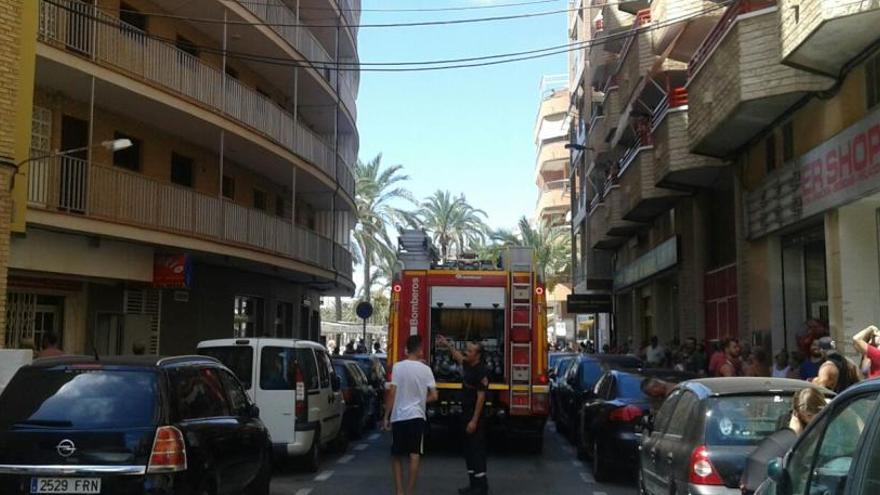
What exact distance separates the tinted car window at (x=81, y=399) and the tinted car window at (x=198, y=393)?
0.35 metres

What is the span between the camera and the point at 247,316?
26.5 m

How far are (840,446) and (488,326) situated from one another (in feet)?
37.1

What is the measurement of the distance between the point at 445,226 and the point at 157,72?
3319 cm

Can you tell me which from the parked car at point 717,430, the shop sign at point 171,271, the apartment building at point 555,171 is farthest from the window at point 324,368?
the apartment building at point 555,171

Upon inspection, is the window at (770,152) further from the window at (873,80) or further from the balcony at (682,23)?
the window at (873,80)

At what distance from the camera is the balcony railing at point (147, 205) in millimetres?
16016

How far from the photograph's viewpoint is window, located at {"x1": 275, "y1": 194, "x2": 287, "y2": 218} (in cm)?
2894

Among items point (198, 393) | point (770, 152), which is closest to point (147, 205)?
point (198, 393)

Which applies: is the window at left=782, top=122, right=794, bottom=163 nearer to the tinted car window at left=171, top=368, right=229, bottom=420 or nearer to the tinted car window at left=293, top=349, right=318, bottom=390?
the tinted car window at left=293, top=349, right=318, bottom=390

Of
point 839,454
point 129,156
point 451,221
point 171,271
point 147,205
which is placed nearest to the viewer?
→ point 839,454

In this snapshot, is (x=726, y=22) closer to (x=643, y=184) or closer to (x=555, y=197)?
(x=643, y=184)

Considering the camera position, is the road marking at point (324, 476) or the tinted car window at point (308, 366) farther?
the tinted car window at point (308, 366)

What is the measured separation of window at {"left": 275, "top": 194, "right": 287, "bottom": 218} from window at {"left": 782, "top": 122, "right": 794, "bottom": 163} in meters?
17.2

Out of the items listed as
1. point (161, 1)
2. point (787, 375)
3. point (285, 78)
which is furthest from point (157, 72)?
point (787, 375)
